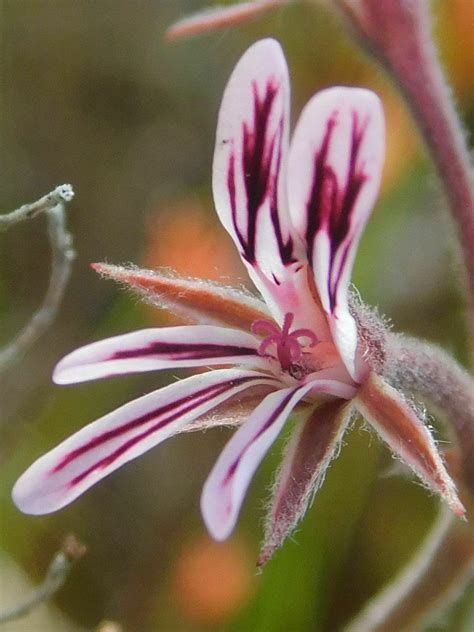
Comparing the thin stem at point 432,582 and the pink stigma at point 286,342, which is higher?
the pink stigma at point 286,342

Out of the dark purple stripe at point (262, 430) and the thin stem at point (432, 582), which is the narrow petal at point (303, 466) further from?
the thin stem at point (432, 582)

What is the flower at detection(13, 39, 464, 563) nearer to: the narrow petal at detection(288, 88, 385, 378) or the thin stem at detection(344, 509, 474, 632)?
the narrow petal at detection(288, 88, 385, 378)

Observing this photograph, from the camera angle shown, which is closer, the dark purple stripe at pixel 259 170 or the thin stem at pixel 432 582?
the dark purple stripe at pixel 259 170

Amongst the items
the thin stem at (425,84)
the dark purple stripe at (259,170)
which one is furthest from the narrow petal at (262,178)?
the thin stem at (425,84)

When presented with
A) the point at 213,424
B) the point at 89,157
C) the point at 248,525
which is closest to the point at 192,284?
the point at 213,424

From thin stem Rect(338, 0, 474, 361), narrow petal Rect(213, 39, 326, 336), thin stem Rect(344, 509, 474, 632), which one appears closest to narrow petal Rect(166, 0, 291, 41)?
thin stem Rect(338, 0, 474, 361)

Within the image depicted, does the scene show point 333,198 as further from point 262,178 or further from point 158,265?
point 158,265

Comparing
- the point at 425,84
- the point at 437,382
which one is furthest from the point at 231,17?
the point at 437,382

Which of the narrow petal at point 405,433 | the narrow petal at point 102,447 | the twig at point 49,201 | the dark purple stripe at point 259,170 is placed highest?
the twig at point 49,201
